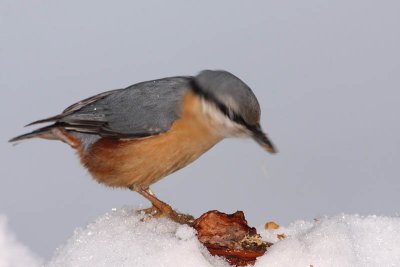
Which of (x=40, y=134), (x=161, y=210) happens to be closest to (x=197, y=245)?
(x=161, y=210)

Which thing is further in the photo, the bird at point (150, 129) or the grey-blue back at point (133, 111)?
the grey-blue back at point (133, 111)

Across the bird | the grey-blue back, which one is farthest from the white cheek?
the grey-blue back

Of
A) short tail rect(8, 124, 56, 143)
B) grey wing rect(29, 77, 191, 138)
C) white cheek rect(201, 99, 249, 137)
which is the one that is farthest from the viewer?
short tail rect(8, 124, 56, 143)

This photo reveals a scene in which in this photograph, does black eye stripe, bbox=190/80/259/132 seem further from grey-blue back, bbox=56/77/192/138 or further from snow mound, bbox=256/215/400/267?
snow mound, bbox=256/215/400/267

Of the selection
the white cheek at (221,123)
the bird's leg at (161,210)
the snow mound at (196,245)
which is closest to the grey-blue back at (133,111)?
the white cheek at (221,123)

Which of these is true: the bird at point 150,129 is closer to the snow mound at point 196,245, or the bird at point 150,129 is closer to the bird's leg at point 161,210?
the bird's leg at point 161,210

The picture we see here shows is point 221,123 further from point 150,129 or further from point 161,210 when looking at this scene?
point 161,210
